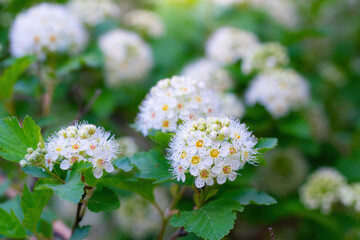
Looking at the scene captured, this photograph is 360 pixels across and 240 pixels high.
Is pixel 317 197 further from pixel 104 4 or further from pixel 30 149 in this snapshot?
pixel 104 4

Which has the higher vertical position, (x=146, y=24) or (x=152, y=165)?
(x=146, y=24)

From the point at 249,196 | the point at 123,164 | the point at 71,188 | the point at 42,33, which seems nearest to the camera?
the point at 71,188

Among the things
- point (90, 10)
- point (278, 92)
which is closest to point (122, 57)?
point (90, 10)

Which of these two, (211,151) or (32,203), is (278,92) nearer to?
(211,151)

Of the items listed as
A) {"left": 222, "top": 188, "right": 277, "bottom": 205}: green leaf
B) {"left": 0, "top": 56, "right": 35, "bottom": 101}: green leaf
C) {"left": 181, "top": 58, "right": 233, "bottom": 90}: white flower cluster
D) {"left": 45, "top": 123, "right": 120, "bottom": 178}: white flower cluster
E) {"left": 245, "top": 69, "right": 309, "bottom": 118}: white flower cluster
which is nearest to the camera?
{"left": 45, "top": 123, "right": 120, "bottom": 178}: white flower cluster

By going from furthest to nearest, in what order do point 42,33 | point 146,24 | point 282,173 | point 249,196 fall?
point 146,24 < point 282,173 < point 42,33 < point 249,196

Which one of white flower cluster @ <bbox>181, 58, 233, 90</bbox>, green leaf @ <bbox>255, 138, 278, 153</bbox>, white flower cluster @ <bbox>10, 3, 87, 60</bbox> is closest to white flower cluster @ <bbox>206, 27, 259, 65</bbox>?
white flower cluster @ <bbox>181, 58, 233, 90</bbox>

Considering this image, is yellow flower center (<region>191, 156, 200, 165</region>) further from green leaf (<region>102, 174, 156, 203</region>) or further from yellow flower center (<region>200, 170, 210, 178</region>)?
green leaf (<region>102, 174, 156, 203</region>)

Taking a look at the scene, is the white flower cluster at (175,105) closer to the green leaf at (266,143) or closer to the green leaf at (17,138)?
the green leaf at (266,143)
